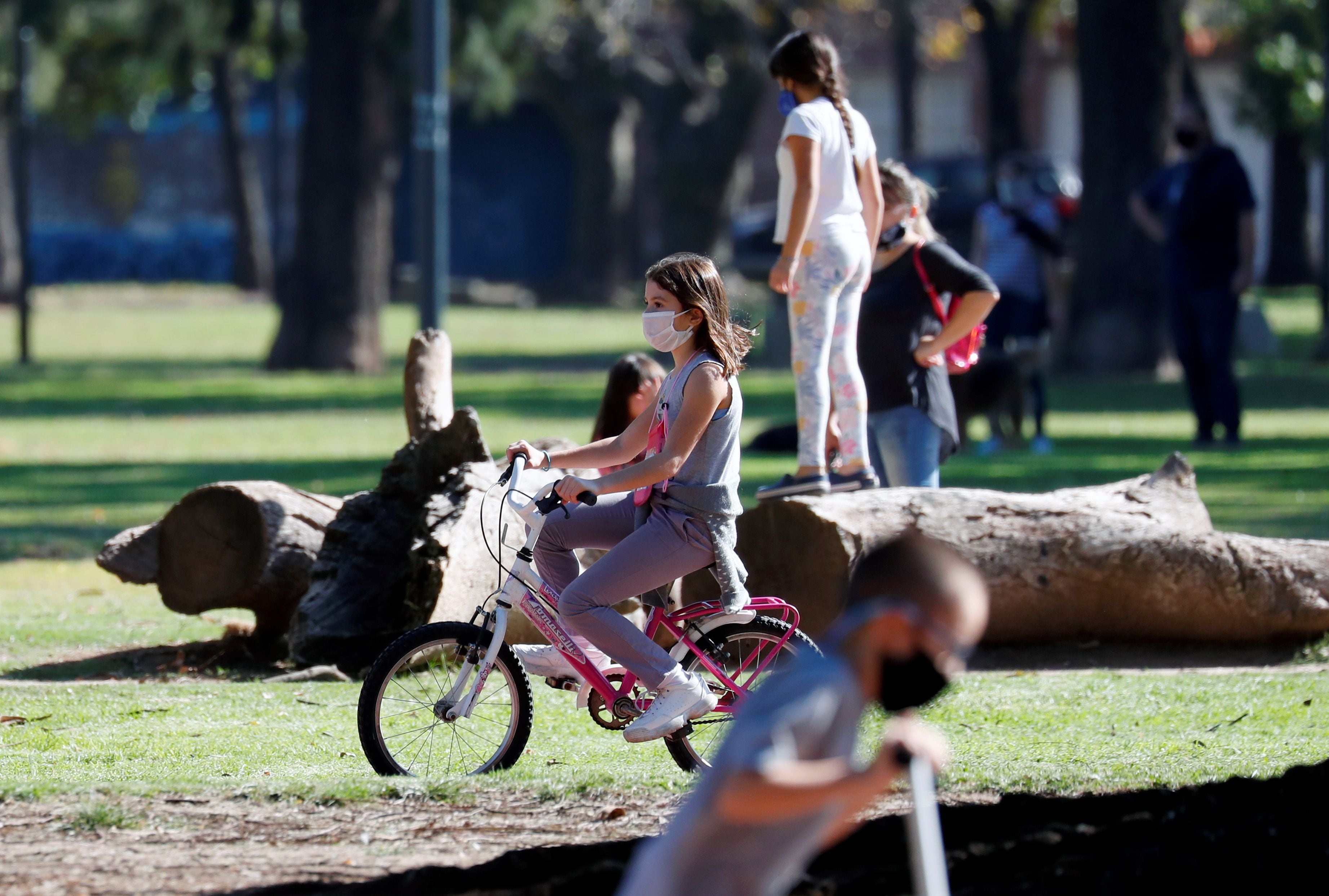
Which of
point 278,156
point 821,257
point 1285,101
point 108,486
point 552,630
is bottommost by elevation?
point 108,486

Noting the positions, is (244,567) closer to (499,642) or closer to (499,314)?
(499,642)

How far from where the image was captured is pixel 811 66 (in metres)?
7.73

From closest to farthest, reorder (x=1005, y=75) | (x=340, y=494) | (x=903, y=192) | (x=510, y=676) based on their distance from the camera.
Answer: (x=510, y=676) < (x=903, y=192) < (x=340, y=494) < (x=1005, y=75)

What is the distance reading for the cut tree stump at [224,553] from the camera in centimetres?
771

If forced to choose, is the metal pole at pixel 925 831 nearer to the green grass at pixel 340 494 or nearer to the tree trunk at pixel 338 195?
the green grass at pixel 340 494

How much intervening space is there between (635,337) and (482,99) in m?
8.69

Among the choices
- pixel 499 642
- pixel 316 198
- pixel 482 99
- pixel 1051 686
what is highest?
pixel 482 99

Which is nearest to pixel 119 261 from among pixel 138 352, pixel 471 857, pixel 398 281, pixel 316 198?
pixel 398 281

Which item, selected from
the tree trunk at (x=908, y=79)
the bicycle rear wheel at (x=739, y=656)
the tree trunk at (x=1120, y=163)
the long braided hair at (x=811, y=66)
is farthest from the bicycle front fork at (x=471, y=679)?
the tree trunk at (x=908, y=79)

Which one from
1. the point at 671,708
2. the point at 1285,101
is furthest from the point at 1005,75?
the point at 671,708

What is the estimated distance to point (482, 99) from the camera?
3306 cm

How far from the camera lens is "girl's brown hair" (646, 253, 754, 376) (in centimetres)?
539

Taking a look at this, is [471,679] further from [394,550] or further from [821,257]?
[821,257]

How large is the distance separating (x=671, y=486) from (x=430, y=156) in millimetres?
8703
